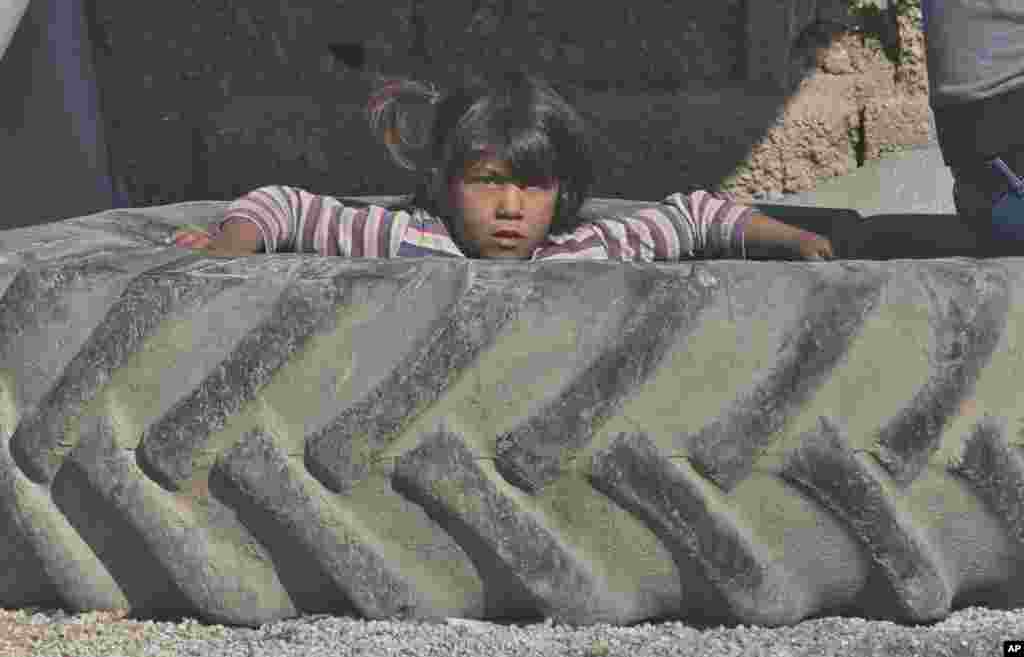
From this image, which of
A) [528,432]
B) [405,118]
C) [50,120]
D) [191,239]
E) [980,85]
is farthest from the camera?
[50,120]

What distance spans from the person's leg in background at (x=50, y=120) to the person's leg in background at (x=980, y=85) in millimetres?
1421

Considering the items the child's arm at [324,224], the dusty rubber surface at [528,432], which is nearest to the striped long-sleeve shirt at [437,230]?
the child's arm at [324,224]

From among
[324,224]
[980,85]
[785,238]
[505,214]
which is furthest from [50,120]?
[980,85]

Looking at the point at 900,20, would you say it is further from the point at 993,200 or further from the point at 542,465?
the point at 542,465

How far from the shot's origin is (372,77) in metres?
2.77

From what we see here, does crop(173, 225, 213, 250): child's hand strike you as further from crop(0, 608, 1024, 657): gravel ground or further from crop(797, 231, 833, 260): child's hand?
crop(797, 231, 833, 260): child's hand

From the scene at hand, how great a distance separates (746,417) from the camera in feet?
4.47

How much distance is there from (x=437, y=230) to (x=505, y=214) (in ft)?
0.36

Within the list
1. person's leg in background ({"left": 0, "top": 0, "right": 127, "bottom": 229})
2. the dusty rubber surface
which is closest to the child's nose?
the dusty rubber surface

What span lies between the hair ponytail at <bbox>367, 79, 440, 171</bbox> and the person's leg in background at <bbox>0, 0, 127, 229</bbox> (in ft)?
1.65

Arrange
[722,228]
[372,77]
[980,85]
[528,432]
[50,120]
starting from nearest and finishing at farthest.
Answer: [528,432] → [980,85] → [722,228] → [50,120] → [372,77]

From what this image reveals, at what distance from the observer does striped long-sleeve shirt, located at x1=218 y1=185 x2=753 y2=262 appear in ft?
6.95

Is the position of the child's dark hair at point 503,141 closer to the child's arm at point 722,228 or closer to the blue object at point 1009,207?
the child's arm at point 722,228

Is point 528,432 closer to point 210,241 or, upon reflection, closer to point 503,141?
point 210,241
